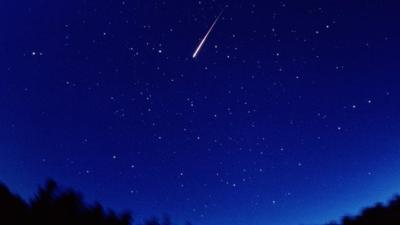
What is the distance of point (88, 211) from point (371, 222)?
8620 mm

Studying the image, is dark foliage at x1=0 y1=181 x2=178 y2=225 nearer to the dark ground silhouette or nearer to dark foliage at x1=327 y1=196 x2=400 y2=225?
the dark ground silhouette

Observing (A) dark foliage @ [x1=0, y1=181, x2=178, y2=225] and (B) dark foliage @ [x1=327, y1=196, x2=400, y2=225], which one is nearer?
(A) dark foliage @ [x1=0, y1=181, x2=178, y2=225]

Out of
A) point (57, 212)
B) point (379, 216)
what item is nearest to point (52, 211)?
point (57, 212)

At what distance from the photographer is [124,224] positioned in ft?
42.0

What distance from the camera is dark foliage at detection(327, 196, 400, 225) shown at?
13.4m

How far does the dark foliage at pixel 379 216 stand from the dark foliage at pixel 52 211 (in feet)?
24.4

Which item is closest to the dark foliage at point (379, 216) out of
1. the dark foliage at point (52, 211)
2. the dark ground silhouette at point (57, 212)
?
the dark ground silhouette at point (57, 212)

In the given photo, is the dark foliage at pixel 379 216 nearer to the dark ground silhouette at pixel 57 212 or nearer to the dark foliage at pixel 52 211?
the dark ground silhouette at pixel 57 212

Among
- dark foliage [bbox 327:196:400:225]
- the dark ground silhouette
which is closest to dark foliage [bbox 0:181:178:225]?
the dark ground silhouette

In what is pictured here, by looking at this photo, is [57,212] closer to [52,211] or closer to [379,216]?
[52,211]

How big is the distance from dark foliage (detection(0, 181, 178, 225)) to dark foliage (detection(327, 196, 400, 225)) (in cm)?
744

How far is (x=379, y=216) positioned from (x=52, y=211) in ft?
31.9

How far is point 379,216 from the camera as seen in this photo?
1391 centimetres

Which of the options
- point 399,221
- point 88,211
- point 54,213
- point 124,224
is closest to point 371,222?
point 399,221
